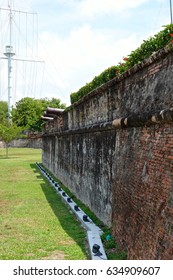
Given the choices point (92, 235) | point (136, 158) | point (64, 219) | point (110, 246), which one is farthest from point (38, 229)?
point (136, 158)

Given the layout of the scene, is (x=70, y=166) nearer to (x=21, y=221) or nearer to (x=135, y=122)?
(x=21, y=221)

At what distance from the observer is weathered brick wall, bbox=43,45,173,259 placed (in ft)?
13.5

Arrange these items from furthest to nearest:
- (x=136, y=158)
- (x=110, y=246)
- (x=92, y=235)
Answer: (x=92, y=235), (x=110, y=246), (x=136, y=158)

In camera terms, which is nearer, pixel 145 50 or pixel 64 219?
pixel 145 50

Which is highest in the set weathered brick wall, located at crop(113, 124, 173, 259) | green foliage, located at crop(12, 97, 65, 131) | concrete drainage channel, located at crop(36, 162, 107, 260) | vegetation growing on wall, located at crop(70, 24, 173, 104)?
green foliage, located at crop(12, 97, 65, 131)

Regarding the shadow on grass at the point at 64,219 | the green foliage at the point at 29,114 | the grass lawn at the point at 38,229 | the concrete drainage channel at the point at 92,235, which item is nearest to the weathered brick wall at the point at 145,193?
the concrete drainage channel at the point at 92,235

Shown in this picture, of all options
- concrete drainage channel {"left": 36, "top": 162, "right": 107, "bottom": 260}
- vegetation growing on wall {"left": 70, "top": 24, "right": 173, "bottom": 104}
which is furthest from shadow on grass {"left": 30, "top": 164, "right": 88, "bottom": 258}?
vegetation growing on wall {"left": 70, "top": 24, "right": 173, "bottom": 104}

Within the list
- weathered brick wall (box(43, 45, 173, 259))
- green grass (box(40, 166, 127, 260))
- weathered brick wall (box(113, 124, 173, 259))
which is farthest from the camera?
green grass (box(40, 166, 127, 260))

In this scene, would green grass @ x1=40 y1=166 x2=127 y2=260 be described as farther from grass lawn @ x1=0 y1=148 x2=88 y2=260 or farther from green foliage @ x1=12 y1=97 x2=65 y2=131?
green foliage @ x1=12 y1=97 x2=65 y2=131

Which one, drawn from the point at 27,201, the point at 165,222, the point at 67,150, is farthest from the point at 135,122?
the point at 67,150

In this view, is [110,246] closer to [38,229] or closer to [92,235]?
[92,235]

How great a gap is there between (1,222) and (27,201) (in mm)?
2465

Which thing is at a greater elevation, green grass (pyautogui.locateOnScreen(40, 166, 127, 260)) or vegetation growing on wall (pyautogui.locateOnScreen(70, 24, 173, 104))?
vegetation growing on wall (pyautogui.locateOnScreen(70, 24, 173, 104))

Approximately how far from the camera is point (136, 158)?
17.4 ft
